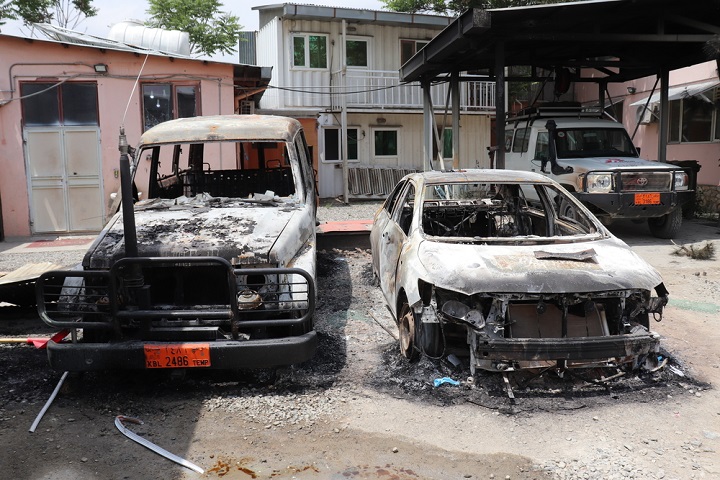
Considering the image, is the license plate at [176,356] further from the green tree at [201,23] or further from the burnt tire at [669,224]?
the green tree at [201,23]

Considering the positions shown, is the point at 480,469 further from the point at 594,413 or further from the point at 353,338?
the point at 353,338

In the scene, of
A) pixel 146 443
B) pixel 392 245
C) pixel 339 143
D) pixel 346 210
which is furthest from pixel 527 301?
pixel 339 143

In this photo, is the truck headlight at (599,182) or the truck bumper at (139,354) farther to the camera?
the truck headlight at (599,182)

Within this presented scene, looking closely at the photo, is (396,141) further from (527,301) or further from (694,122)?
(527,301)

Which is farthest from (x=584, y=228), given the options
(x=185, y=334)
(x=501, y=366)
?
(x=185, y=334)

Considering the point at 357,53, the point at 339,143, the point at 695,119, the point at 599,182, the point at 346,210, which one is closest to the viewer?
the point at 599,182

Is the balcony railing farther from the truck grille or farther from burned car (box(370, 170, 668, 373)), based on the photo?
burned car (box(370, 170, 668, 373))

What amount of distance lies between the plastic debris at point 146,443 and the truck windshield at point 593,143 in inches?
347

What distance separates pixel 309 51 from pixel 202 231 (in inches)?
605

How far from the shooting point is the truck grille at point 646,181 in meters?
9.55

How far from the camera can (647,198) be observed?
31.4ft

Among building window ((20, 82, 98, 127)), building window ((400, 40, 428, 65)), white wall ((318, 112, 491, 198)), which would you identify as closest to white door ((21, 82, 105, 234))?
building window ((20, 82, 98, 127))

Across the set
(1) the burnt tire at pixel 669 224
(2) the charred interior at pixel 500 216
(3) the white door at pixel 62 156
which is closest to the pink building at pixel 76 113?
(3) the white door at pixel 62 156

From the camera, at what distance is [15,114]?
39.2 ft
